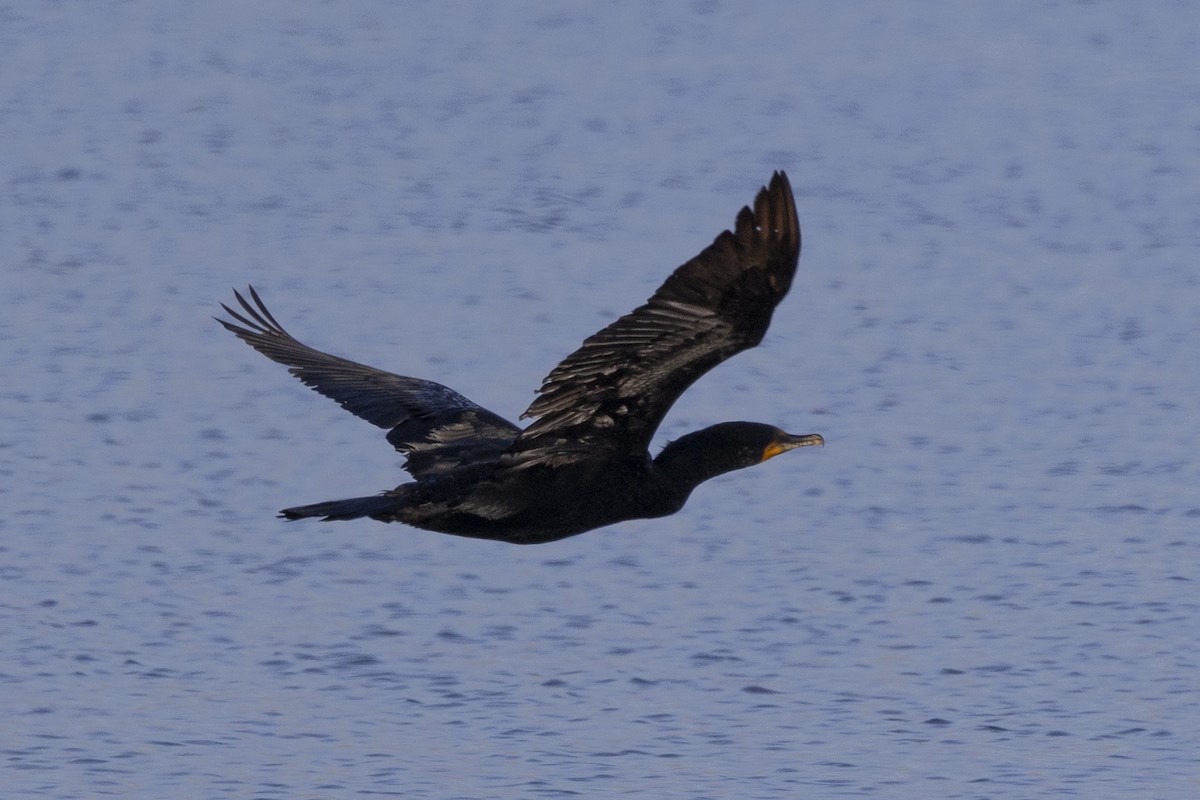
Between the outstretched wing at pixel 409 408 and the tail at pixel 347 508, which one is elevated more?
the outstretched wing at pixel 409 408

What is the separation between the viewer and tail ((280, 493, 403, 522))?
6441mm

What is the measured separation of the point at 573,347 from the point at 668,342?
16.8 feet

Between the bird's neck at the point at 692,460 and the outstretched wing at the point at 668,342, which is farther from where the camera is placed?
the bird's neck at the point at 692,460

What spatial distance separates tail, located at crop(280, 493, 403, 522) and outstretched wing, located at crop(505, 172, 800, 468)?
39 centimetres

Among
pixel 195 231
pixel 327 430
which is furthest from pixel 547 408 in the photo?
pixel 195 231

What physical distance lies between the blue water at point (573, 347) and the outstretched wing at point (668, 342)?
132 centimetres

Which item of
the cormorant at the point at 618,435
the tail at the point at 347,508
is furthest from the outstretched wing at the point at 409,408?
the tail at the point at 347,508

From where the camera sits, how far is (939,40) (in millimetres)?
18344

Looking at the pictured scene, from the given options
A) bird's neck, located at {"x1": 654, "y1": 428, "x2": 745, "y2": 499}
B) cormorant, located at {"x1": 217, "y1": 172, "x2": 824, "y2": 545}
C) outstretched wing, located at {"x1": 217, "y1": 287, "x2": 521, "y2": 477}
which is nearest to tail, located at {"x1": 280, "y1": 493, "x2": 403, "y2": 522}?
cormorant, located at {"x1": 217, "y1": 172, "x2": 824, "y2": 545}

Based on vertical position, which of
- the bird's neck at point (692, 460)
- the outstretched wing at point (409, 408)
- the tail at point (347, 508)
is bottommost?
the tail at point (347, 508)

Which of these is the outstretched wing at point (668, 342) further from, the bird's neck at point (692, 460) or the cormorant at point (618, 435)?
the bird's neck at point (692, 460)

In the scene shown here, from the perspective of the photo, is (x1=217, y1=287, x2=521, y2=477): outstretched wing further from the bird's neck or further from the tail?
the bird's neck

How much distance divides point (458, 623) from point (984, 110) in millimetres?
9077

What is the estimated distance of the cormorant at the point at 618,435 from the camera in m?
5.87
